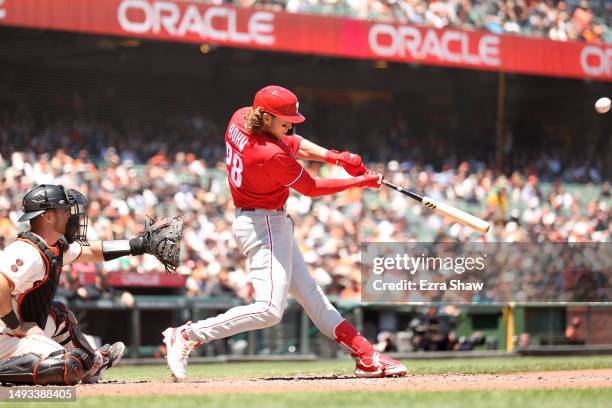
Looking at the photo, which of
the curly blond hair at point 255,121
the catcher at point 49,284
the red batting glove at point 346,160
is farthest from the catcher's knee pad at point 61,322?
the red batting glove at point 346,160

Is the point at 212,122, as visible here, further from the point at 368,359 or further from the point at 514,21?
the point at 368,359

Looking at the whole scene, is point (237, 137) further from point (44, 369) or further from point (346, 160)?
point (44, 369)

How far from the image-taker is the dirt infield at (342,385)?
234 inches

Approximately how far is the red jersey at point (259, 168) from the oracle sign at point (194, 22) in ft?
39.0

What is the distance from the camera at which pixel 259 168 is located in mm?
6391

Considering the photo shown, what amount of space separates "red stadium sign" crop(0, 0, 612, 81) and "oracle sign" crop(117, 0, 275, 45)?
2 cm

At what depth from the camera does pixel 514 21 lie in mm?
21953

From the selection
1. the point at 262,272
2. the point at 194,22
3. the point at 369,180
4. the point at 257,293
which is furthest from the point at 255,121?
the point at 194,22

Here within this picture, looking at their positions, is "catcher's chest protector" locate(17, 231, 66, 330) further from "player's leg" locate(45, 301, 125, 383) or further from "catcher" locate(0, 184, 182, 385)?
"player's leg" locate(45, 301, 125, 383)

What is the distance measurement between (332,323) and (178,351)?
3.11 feet

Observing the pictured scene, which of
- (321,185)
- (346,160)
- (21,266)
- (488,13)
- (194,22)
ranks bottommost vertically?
(21,266)

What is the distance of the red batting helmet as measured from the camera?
644 cm

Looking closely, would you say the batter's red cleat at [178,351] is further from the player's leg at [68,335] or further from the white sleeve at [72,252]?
the white sleeve at [72,252]

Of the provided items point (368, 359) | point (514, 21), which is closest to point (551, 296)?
point (368, 359)
